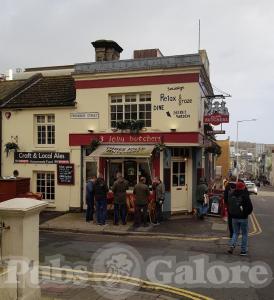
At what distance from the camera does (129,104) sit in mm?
17969

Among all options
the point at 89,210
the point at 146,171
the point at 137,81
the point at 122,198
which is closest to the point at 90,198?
the point at 89,210

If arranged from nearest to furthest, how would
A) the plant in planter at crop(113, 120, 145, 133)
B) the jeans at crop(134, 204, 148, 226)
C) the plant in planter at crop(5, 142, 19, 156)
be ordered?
1. the jeans at crop(134, 204, 148, 226)
2. the plant in planter at crop(113, 120, 145, 133)
3. the plant in planter at crop(5, 142, 19, 156)

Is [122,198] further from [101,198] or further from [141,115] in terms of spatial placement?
[141,115]

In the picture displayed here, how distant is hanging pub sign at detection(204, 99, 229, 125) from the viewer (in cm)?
1820

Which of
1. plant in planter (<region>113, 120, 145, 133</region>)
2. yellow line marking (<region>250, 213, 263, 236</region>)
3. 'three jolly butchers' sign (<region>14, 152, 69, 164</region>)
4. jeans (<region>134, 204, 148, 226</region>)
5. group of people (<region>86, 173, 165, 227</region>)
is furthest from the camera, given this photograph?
'three jolly butchers' sign (<region>14, 152, 69, 164</region>)

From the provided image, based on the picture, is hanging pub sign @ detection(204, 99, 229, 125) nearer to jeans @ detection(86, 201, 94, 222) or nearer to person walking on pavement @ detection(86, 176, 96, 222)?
person walking on pavement @ detection(86, 176, 96, 222)

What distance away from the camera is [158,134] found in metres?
17.3

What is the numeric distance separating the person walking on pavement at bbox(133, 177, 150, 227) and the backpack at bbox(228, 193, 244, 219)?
4585 millimetres

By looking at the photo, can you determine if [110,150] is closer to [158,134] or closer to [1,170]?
[158,134]

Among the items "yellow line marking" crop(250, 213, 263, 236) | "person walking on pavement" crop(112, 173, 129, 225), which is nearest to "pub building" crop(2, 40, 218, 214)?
"person walking on pavement" crop(112, 173, 129, 225)

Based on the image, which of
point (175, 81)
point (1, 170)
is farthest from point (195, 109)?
point (1, 170)

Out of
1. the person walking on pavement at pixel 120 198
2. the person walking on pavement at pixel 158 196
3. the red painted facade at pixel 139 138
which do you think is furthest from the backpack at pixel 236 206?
the red painted facade at pixel 139 138

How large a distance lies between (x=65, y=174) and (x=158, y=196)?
4.82m

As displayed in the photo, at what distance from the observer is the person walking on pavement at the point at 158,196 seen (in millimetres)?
15719
